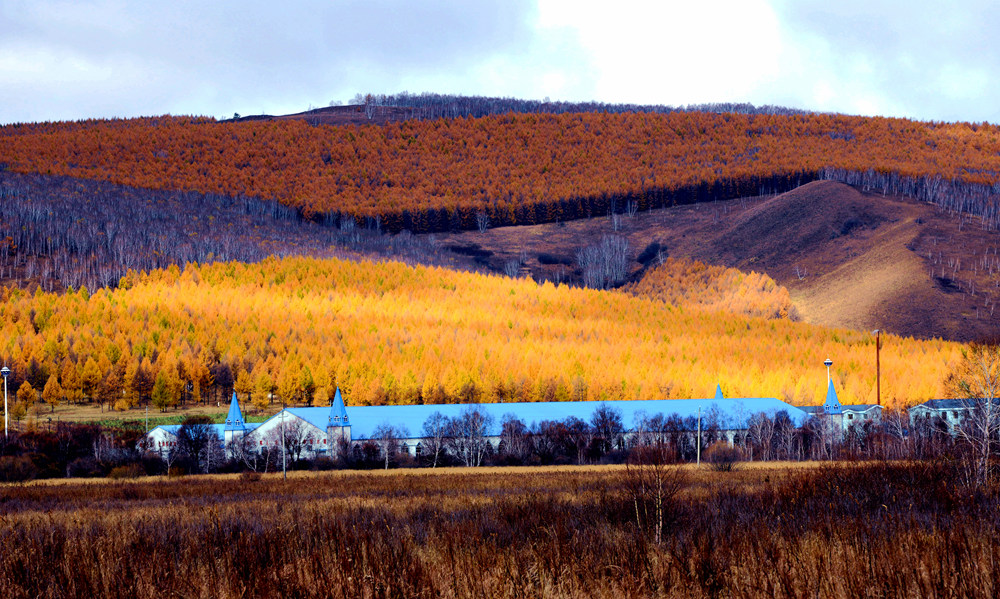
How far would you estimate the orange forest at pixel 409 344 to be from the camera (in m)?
110

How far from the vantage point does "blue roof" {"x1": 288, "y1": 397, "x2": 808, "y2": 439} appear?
3499 inches

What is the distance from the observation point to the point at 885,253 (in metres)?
168

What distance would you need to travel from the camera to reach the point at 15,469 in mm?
58719

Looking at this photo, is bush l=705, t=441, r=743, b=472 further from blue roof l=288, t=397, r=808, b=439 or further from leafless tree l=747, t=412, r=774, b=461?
blue roof l=288, t=397, r=808, b=439

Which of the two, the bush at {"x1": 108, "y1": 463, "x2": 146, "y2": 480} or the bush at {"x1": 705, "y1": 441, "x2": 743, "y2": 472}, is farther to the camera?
the bush at {"x1": 108, "y1": 463, "x2": 146, "y2": 480}

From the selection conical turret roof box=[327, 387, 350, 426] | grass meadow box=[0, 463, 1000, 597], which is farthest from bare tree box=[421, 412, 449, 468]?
grass meadow box=[0, 463, 1000, 597]

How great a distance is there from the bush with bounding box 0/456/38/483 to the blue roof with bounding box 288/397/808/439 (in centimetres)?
2742

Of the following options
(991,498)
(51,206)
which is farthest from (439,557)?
(51,206)

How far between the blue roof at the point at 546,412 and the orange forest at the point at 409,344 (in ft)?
42.0

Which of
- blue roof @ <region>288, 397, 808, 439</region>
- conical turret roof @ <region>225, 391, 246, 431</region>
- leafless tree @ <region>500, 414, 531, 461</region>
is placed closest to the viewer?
leafless tree @ <region>500, 414, 531, 461</region>

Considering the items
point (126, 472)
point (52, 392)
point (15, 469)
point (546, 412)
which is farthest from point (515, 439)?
point (52, 392)

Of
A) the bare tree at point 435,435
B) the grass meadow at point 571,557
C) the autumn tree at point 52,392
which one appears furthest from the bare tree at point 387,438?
the grass meadow at point 571,557

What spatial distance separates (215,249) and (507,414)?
120745 mm

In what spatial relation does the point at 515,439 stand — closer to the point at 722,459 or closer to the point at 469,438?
the point at 469,438
